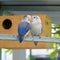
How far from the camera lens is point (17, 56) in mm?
1685

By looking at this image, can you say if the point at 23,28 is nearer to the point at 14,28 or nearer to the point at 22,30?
the point at 22,30

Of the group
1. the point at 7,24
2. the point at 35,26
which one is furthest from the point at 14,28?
the point at 35,26

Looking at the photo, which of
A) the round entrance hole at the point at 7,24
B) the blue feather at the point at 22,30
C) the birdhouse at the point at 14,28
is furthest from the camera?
the round entrance hole at the point at 7,24

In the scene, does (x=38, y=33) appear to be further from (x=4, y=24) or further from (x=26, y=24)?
(x=4, y=24)

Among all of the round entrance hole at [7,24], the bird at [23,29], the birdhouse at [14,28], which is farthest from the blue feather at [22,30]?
the round entrance hole at [7,24]

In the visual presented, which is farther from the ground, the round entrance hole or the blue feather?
the round entrance hole

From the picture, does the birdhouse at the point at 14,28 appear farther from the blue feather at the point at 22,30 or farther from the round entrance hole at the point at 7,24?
the blue feather at the point at 22,30

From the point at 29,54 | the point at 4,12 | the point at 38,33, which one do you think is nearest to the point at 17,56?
the point at 29,54

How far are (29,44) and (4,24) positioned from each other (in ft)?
0.73

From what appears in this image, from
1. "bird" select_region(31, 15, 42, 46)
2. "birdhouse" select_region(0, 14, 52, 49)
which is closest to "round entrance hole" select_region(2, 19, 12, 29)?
"birdhouse" select_region(0, 14, 52, 49)

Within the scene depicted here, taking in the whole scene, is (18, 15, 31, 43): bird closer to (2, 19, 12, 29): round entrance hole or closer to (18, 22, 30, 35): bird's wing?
(18, 22, 30, 35): bird's wing

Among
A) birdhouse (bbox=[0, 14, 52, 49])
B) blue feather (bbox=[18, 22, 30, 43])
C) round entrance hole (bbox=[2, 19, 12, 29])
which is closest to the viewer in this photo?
blue feather (bbox=[18, 22, 30, 43])

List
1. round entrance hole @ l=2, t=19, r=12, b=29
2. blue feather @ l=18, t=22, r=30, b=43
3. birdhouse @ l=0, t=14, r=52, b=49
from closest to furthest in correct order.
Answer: blue feather @ l=18, t=22, r=30, b=43
birdhouse @ l=0, t=14, r=52, b=49
round entrance hole @ l=2, t=19, r=12, b=29

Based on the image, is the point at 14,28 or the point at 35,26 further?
the point at 14,28
